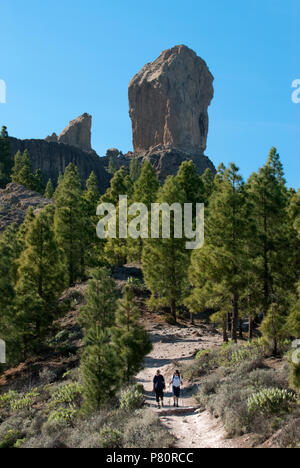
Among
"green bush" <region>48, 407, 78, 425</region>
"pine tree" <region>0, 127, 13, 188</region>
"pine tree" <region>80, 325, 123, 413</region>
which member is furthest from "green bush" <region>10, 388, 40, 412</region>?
"pine tree" <region>0, 127, 13, 188</region>

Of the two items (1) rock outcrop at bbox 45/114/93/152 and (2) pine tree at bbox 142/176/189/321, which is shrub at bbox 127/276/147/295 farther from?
(1) rock outcrop at bbox 45/114/93/152

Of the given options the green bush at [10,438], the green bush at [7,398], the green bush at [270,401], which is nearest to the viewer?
the green bush at [270,401]

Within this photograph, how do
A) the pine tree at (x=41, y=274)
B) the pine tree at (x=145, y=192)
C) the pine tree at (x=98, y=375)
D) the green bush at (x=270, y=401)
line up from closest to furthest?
the green bush at (x=270, y=401), the pine tree at (x=98, y=375), the pine tree at (x=41, y=274), the pine tree at (x=145, y=192)

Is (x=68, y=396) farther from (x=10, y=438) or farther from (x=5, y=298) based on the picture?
(x=5, y=298)

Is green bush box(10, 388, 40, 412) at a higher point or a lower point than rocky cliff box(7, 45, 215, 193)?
lower

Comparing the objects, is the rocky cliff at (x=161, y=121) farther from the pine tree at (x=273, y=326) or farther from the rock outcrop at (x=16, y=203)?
the pine tree at (x=273, y=326)

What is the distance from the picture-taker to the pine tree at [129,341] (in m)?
15.5

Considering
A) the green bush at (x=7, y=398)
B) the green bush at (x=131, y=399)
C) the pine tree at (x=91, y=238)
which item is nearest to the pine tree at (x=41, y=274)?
the green bush at (x=7, y=398)

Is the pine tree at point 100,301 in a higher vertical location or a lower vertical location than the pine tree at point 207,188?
lower

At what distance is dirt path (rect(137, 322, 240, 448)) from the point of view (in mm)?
11469

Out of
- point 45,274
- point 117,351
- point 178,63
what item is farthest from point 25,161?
point 178,63

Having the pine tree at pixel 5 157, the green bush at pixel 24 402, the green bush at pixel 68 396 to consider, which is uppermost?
the pine tree at pixel 5 157

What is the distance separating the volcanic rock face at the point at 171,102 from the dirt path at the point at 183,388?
111226 millimetres

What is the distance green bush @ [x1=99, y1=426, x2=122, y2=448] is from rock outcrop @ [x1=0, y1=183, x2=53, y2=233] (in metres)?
43.8
